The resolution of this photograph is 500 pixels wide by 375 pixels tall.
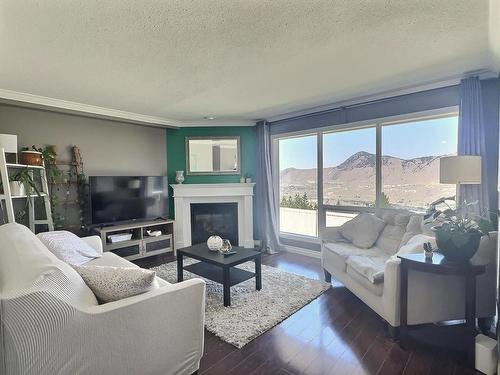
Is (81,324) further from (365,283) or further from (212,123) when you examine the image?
(212,123)

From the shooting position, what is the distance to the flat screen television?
4031 millimetres

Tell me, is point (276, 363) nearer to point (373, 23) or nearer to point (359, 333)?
point (359, 333)

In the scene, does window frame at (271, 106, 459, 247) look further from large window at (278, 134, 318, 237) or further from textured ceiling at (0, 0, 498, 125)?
textured ceiling at (0, 0, 498, 125)

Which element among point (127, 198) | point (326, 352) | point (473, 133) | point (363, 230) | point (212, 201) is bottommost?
point (326, 352)

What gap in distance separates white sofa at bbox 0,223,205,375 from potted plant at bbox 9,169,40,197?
164 cm

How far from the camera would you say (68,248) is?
262 cm

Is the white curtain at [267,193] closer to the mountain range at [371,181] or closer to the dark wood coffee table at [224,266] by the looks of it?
the mountain range at [371,181]

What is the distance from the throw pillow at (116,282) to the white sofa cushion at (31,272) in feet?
0.15

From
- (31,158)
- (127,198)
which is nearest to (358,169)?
(127,198)

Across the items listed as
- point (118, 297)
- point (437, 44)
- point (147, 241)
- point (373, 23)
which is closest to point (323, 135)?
point (437, 44)

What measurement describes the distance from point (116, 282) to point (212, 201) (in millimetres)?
3533

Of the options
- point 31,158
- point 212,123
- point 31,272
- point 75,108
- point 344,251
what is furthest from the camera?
point 212,123

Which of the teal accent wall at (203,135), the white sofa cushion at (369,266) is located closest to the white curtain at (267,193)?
the teal accent wall at (203,135)

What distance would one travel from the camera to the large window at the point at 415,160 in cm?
331
